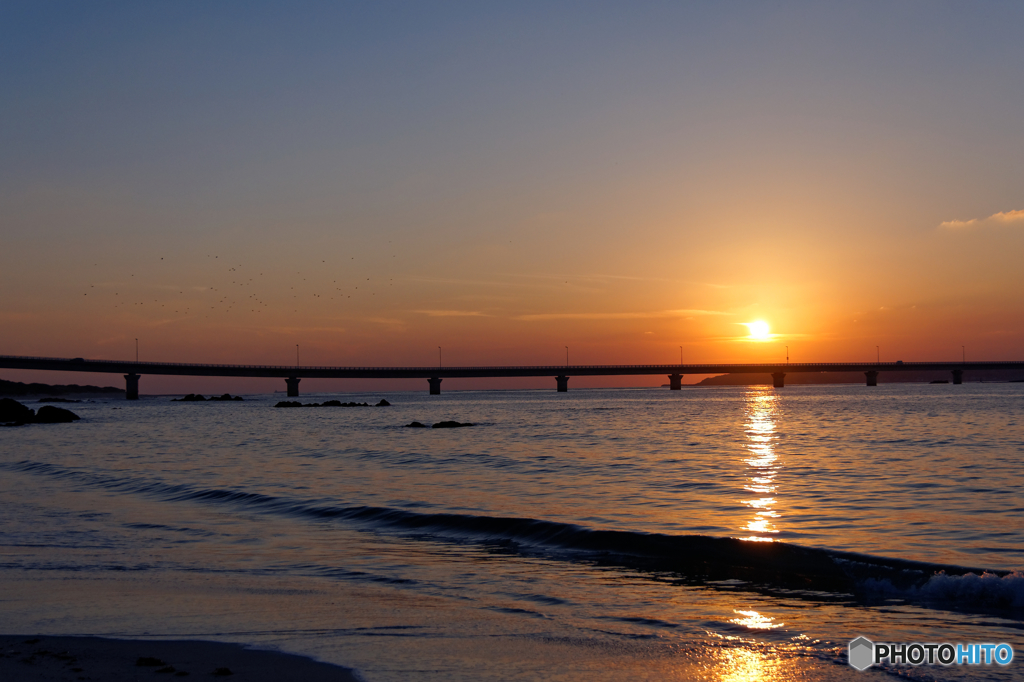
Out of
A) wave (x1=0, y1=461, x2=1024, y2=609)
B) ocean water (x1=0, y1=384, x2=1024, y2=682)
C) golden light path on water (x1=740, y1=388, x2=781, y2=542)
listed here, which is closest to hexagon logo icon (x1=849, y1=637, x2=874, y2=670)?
ocean water (x1=0, y1=384, x2=1024, y2=682)

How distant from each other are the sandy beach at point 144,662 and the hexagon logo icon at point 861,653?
5.32 m

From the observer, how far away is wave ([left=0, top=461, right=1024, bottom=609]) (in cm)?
1190

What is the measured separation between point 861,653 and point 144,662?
7775 mm

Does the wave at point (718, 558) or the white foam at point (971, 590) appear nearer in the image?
the white foam at point (971, 590)

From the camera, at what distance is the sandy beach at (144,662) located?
7961 millimetres

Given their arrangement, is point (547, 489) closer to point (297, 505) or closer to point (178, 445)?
point (297, 505)

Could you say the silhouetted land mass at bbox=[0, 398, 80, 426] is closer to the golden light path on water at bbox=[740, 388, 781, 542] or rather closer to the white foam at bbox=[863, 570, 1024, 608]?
the golden light path on water at bbox=[740, 388, 781, 542]

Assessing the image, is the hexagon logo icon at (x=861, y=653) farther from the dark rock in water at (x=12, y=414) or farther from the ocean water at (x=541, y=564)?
the dark rock in water at (x=12, y=414)

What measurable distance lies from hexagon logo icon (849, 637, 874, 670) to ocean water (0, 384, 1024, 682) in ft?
0.52

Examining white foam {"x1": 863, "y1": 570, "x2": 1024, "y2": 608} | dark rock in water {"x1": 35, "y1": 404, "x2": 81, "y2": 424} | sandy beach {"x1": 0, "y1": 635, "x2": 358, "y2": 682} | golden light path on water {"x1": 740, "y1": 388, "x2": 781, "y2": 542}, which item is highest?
sandy beach {"x1": 0, "y1": 635, "x2": 358, "y2": 682}

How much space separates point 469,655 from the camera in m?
8.77

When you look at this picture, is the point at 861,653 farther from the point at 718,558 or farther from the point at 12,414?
the point at 12,414

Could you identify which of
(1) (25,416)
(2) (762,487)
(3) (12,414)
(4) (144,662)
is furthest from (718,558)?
(1) (25,416)

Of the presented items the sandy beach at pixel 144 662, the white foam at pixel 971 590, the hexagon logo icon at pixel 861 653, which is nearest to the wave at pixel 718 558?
the white foam at pixel 971 590
